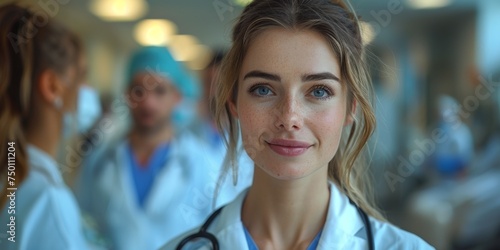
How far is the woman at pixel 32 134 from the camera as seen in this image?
1.38m

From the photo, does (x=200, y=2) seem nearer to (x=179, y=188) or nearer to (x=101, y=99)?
(x=101, y=99)

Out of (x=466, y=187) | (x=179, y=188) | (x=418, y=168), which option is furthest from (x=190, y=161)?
(x=418, y=168)

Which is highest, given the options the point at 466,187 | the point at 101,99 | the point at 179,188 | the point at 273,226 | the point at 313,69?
the point at 313,69

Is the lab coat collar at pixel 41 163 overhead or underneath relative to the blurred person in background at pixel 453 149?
overhead

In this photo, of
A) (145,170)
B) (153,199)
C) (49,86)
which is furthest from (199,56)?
(49,86)

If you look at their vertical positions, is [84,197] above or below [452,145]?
above

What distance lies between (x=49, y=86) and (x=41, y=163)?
0.65ft

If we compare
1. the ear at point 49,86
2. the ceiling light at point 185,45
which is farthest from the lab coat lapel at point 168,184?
the ceiling light at point 185,45

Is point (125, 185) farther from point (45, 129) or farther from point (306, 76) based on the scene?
point (306, 76)

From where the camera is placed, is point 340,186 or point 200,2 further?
point 200,2

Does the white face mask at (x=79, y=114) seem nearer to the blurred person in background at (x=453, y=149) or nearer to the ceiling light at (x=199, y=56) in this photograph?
the ceiling light at (x=199, y=56)

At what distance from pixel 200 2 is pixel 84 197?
1.56m

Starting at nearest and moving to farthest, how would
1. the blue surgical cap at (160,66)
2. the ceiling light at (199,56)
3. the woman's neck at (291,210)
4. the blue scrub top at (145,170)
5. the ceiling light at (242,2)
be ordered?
the woman's neck at (291,210) → the ceiling light at (242,2) → the blue scrub top at (145,170) → the blue surgical cap at (160,66) → the ceiling light at (199,56)

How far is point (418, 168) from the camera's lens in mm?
4414
